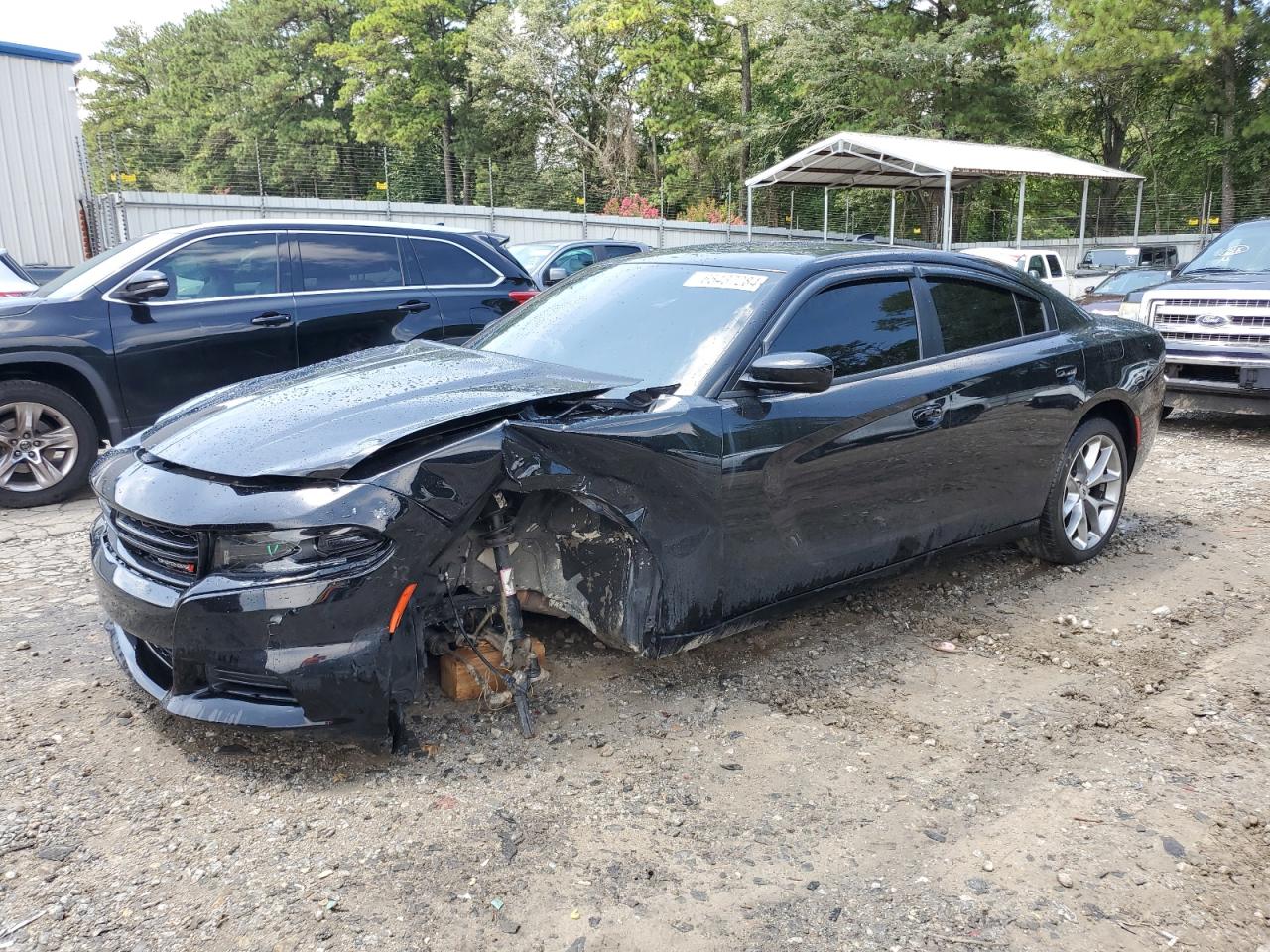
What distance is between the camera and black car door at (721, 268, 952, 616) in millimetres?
3508

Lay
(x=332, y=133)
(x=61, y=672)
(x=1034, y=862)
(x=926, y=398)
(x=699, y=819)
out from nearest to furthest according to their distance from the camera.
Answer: (x=1034, y=862)
(x=699, y=819)
(x=61, y=672)
(x=926, y=398)
(x=332, y=133)

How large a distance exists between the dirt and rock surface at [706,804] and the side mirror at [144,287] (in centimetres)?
254

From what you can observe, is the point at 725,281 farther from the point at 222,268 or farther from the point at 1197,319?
the point at 1197,319

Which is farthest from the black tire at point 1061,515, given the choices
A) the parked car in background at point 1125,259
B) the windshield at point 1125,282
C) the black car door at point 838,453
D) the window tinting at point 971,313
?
the parked car in background at point 1125,259

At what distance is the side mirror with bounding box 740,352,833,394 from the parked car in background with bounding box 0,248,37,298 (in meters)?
6.92

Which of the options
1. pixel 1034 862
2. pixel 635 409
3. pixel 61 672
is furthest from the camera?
pixel 61 672

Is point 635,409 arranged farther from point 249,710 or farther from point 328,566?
point 249,710

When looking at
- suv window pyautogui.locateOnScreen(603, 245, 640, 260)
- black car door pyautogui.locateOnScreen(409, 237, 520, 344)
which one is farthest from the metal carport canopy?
black car door pyautogui.locateOnScreen(409, 237, 520, 344)

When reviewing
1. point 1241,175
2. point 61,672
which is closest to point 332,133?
point 1241,175

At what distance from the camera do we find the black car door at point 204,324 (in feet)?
20.7

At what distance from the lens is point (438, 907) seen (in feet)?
8.04

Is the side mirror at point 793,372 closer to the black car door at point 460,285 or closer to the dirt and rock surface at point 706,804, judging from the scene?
the dirt and rock surface at point 706,804

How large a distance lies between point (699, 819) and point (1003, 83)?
33.0 meters

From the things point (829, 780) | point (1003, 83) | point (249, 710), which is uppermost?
point (1003, 83)
